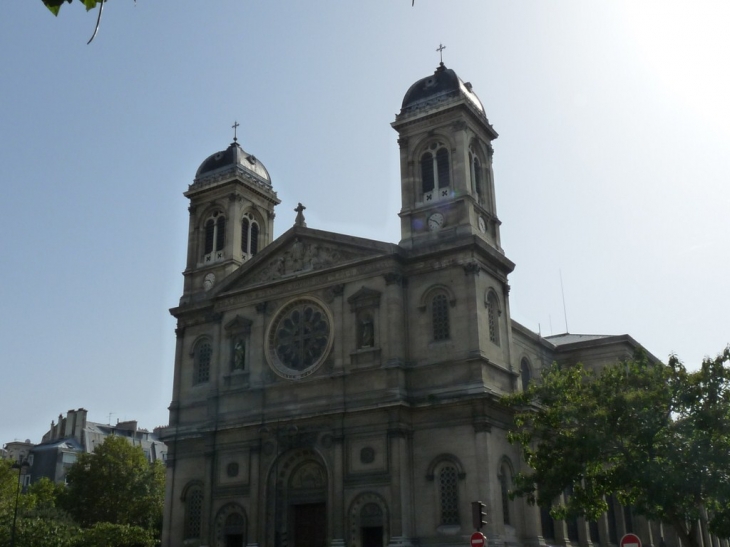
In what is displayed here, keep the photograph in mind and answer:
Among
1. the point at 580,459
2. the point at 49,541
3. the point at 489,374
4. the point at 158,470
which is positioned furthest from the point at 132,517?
the point at 580,459

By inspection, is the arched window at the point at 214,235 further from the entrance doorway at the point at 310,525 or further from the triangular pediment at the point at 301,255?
A: the entrance doorway at the point at 310,525

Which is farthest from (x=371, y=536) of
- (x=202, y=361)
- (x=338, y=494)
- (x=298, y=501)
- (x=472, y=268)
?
(x=202, y=361)

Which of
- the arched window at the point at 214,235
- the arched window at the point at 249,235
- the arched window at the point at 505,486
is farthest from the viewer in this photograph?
the arched window at the point at 249,235

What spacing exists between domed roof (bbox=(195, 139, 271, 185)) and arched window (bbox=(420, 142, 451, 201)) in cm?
1109

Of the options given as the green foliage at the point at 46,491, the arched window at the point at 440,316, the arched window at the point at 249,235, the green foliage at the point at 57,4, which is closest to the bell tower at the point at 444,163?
the arched window at the point at 440,316

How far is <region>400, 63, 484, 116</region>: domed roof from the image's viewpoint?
126 feet

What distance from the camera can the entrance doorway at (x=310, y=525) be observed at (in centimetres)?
3472

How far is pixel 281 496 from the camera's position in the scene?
35.9m

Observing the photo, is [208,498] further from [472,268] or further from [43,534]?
[472,268]

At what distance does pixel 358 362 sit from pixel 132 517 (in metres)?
27.0

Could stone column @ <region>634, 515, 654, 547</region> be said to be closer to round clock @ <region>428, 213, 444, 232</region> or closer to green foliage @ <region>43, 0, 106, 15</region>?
round clock @ <region>428, 213, 444, 232</region>

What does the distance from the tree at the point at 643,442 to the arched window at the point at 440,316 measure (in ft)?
23.8

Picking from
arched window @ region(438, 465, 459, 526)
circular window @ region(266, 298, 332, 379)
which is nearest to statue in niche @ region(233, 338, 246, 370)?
circular window @ region(266, 298, 332, 379)

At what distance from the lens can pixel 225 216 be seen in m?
Result: 44.0
